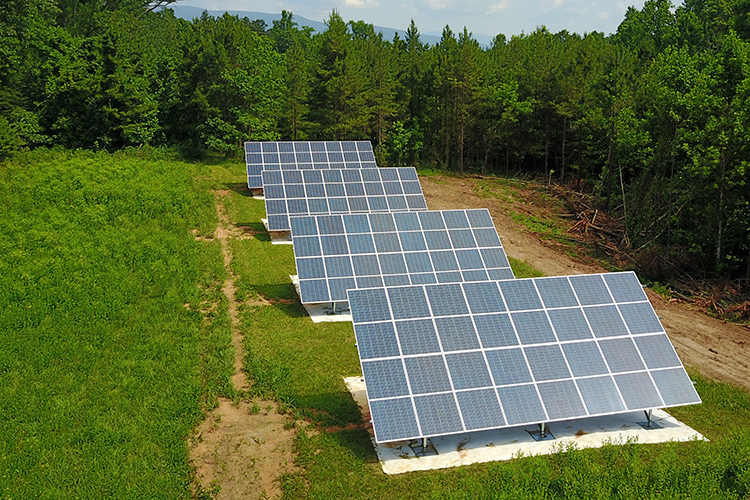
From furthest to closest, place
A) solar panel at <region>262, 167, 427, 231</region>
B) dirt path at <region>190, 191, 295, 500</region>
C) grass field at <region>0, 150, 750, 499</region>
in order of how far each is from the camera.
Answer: solar panel at <region>262, 167, 427, 231</region> < dirt path at <region>190, 191, 295, 500</region> < grass field at <region>0, 150, 750, 499</region>

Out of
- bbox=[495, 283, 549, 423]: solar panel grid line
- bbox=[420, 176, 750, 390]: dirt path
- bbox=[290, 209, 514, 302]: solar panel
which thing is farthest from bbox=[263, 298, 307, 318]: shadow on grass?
bbox=[420, 176, 750, 390]: dirt path

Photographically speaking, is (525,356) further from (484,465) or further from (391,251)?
(391,251)

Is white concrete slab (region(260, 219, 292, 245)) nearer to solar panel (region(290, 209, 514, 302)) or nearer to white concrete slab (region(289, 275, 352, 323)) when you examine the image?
solar panel (region(290, 209, 514, 302))

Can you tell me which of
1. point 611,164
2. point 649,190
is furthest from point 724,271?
point 611,164

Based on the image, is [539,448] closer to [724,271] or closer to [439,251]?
[439,251]

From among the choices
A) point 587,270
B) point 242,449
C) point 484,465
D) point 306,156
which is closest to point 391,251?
point 242,449

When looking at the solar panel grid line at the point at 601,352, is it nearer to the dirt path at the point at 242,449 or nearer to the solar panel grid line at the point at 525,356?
the solar panel grid line at the point at 525,356
